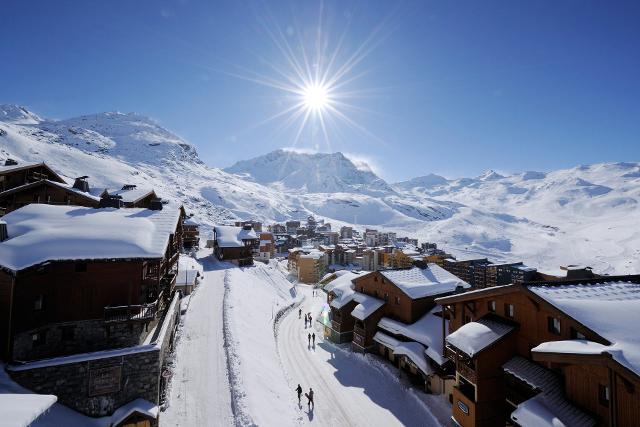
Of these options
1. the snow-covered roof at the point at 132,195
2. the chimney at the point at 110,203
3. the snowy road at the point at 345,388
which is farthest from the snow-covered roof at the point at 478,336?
the snow-covered roof at the point at 132,195

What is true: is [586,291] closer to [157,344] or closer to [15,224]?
[157,344]

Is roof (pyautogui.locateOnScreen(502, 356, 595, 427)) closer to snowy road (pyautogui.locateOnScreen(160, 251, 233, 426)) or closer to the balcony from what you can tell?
snowy road (pyautogui.locateOnScreen(160, 251, 233, 426))

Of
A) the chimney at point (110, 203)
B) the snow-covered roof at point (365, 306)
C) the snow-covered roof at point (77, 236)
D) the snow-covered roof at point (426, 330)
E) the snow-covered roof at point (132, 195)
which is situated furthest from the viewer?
the snow-covered roof at point (132, 195)

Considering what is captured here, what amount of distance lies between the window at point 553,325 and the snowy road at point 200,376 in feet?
58.1

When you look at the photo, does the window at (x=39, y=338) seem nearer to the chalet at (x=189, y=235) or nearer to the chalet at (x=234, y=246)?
the chalet at (x=234, y=246)

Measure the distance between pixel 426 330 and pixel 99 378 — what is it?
2354cm

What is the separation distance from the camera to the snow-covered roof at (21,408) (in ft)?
27.3

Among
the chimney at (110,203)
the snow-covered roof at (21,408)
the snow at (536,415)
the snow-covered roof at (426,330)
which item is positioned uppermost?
the chimney at (110,203)

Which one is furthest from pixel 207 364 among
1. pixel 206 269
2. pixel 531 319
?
pixel 206 269

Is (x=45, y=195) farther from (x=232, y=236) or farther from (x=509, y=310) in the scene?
(x=509, y=310)

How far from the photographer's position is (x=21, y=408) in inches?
354

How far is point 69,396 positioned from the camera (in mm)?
17062

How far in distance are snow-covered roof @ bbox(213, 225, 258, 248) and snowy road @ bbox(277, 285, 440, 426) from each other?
25.1 m

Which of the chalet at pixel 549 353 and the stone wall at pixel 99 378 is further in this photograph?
the stone wall at pixel 99 378
